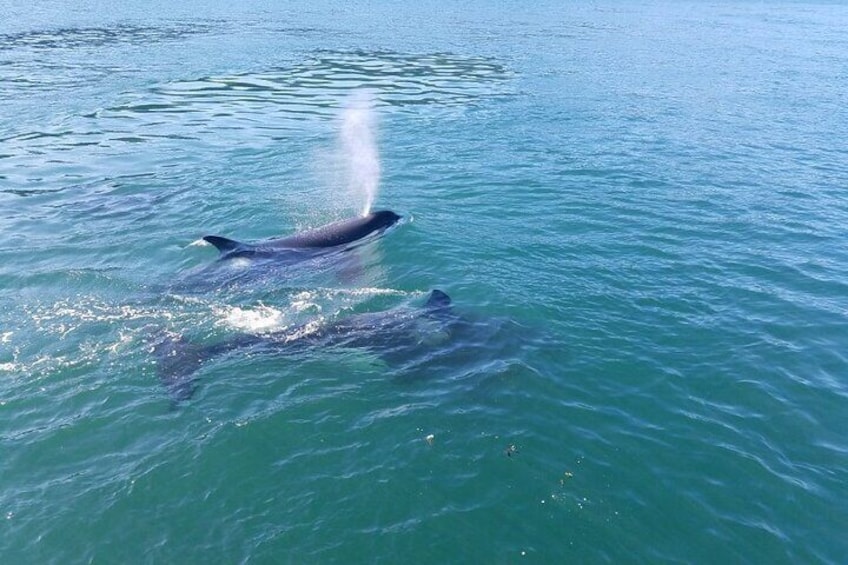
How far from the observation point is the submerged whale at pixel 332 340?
62.5 feet

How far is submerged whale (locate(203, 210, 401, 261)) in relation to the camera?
83.9 ft

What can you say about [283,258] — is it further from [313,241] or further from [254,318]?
[254,318]

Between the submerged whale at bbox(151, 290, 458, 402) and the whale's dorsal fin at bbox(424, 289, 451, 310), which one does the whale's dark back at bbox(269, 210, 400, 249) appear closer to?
the whale's dorsal fin at bbox(424, 289, 451, 310)

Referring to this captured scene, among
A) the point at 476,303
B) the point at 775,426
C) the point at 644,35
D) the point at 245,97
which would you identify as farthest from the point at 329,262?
the point at 644,35

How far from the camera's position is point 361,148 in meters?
42.0

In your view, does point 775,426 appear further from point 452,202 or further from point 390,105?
→ point 390,105

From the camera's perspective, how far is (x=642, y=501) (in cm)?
1470

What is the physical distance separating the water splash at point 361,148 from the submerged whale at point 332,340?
36.1 ft

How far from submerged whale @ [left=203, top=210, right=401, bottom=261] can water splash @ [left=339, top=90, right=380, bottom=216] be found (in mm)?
2379

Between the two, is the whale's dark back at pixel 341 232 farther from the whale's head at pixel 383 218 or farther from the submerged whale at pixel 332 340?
the submerged whale at pixel 332 340

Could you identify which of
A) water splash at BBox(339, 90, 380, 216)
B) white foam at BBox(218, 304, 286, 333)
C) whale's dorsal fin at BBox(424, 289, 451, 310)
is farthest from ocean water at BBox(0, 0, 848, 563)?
whale's dorsal fin at BBox(424, 289, 451, 310)

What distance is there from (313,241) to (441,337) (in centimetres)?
907

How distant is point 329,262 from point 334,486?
40.0ft

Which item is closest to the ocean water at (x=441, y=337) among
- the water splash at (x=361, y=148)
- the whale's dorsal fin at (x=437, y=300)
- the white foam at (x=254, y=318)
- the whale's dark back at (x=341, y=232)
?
the white foam at (x=254, y=318)
